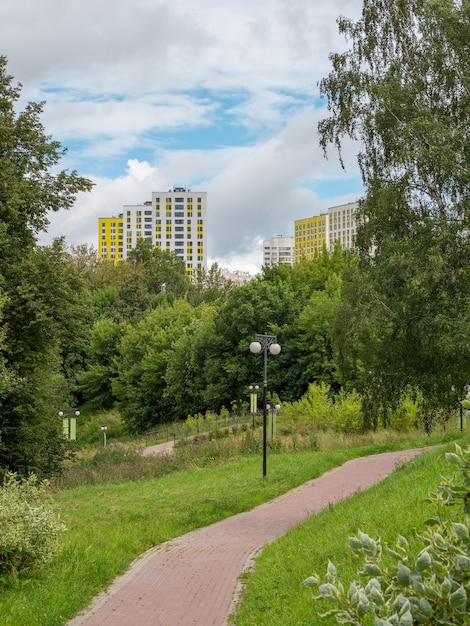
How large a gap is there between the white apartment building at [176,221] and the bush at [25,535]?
594 feet

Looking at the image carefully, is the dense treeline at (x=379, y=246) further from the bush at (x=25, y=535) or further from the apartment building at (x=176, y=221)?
the apartment building at (x=176, y=221)

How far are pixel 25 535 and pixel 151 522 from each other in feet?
16.0

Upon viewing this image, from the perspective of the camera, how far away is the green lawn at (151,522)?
29.8ft

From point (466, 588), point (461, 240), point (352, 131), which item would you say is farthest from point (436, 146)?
point (466, 588)

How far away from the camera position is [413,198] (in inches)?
691

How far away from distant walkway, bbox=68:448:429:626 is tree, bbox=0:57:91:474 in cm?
876

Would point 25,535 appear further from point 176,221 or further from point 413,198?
point 176,221

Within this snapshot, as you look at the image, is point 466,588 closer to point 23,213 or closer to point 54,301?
point 54,301

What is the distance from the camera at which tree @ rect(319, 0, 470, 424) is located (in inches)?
641

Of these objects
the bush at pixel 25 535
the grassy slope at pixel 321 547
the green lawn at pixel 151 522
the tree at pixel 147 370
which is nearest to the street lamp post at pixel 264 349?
the green lawn at pixel 151 522

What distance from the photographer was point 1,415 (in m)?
22.8

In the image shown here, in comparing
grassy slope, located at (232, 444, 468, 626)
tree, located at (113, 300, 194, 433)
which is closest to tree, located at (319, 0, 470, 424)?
grassy slope, located at (232, 444, 468, 626)

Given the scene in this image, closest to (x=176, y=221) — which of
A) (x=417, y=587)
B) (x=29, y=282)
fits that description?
(x=29, y=282)

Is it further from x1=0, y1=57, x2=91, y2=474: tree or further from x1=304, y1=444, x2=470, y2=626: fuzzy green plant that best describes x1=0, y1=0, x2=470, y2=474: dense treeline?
x1=304, y1=444, x2=470, y2=626: fuzzy green plant
